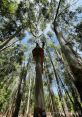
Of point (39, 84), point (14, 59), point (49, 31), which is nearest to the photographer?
point (39, 84)

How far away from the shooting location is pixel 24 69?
17.1m

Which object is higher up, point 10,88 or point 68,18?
point 68,18

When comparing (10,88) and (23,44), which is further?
(10,88)

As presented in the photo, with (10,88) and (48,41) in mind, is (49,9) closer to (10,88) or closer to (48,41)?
(48,41)

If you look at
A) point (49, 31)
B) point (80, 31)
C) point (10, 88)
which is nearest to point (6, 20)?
point (49, 31)

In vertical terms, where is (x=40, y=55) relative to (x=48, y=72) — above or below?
above

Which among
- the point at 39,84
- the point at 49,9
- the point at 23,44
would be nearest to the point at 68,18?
the point at 49,9

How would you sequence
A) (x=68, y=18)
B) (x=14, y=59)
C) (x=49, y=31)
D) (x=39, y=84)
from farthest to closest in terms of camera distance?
(x=14, y=59) < (x=49, y=31) < (x=68, y=18) < (x=39, y=84)

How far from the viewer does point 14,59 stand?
16.4 metres

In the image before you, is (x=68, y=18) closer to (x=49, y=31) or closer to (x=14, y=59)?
(x=49, y=31)

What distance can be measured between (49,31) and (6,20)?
430 cm

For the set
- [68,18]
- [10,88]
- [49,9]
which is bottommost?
[10,88]

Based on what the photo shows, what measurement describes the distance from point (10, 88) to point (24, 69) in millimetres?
6547

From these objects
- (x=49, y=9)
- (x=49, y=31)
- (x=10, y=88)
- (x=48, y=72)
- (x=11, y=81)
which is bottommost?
(x=10, y=88)
